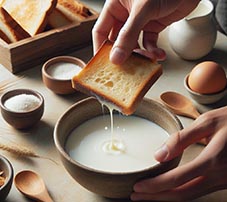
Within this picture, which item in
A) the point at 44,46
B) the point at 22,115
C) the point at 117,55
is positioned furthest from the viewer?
the point at 44,46

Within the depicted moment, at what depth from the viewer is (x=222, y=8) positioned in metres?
1.70

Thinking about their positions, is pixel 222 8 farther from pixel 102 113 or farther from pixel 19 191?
pixel 19 191

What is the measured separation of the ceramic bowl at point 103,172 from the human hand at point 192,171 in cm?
2

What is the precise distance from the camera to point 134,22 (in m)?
1.05

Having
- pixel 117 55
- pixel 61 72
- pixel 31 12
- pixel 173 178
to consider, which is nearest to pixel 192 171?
pixel 173 178

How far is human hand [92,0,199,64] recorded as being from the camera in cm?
101

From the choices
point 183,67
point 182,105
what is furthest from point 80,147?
point 183,67

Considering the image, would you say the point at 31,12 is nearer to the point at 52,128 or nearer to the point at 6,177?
the point at 52,128

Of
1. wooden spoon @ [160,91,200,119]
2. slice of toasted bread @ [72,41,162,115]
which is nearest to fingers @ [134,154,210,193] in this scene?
slice of toasted bread @ [72,41,162,115]

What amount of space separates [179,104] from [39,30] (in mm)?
389

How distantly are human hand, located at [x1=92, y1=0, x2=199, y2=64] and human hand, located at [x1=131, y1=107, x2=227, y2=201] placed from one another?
0.19 meters

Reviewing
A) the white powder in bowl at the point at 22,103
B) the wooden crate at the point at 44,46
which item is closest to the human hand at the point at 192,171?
the white powder in bowl at the point at 22,103

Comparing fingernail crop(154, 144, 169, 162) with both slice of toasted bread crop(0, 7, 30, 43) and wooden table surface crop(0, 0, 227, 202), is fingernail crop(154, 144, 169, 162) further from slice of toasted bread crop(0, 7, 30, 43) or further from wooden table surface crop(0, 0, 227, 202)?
slice of toasted bread crop(0, 7, 30, 43)

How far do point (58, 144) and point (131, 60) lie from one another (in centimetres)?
21
